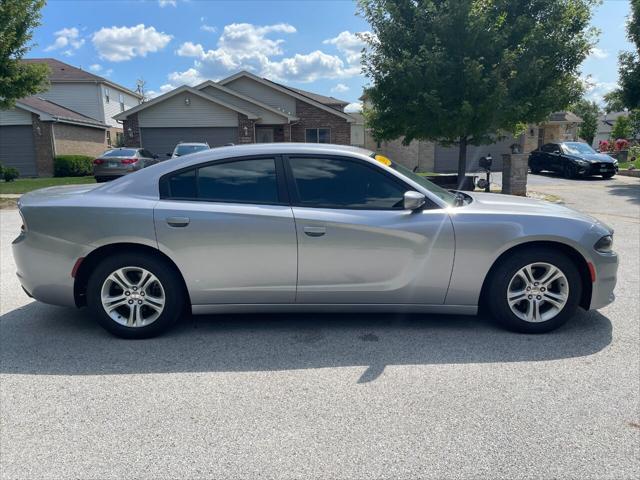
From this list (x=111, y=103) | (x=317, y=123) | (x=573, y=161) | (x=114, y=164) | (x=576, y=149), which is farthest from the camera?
(x=111, y=103)

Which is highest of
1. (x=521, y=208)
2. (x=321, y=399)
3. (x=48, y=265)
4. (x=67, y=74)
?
(x=67, y=74)

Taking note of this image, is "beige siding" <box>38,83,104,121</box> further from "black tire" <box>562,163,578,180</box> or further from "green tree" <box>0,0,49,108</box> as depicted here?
"black tire" <box>562,163,578,180</box>

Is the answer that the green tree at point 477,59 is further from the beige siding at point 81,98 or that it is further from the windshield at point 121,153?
the beige siding at point 81,98

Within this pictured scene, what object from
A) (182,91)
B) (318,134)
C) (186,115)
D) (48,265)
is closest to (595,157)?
(318,134)

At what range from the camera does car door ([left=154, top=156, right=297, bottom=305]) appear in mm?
3713

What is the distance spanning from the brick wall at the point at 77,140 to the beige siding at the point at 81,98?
7.34ft

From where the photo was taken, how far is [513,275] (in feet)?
12.5

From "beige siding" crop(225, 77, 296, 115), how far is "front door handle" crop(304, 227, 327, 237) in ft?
77.1

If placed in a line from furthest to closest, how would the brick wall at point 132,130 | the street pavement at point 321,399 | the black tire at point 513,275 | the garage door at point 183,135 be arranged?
the garage door at point 183,135 < the brick wall at point 132,130 < the black tire at point 513,275 < the street pavement at point 321,399

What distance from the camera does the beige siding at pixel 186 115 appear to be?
22922 millimetres

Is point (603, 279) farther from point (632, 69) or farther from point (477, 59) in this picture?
point (632, 69)

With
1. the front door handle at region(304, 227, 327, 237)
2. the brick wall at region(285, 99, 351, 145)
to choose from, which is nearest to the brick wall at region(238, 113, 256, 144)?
the brick wall at region(285, 99, 351, 145)

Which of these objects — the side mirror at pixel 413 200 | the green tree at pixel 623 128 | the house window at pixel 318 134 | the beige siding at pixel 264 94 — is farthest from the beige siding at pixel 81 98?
the green tree at pixel 623 128

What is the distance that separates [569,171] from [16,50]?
21.1 metres
